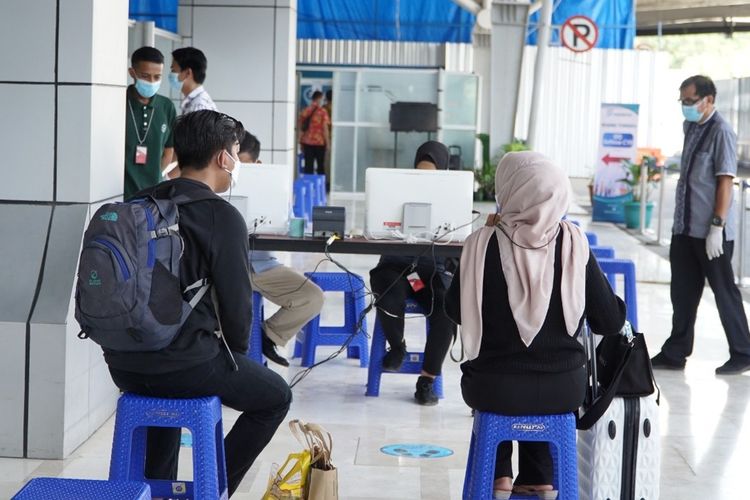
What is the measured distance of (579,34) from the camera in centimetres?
1534

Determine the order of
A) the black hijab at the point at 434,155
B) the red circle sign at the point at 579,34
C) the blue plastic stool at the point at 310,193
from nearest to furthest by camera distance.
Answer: the black hijab at the point at 434,155 → the blue plastic stool at the point at 310,193 → the red circle sign at the point at 579,34

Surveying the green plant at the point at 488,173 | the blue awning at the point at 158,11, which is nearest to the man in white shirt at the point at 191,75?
the green plant at the point at 488,173

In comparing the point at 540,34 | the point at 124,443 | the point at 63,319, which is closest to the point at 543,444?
the point at 124,443

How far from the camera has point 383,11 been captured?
19859mm

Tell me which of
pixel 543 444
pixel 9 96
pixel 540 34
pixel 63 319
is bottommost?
pixel 543 444

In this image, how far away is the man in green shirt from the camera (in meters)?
5.59

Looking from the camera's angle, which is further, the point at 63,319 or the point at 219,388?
the point at 63,319

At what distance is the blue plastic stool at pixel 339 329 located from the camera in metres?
5.83

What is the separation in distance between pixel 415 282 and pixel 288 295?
0.58m

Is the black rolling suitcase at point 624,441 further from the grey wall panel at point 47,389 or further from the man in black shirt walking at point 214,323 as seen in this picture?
the grey wall panel at point 47,389

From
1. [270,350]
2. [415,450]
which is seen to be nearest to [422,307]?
[270,350]

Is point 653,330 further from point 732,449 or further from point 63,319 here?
point 63,319

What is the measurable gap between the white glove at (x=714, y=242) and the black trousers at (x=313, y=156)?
13.0m

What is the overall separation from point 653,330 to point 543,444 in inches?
160
